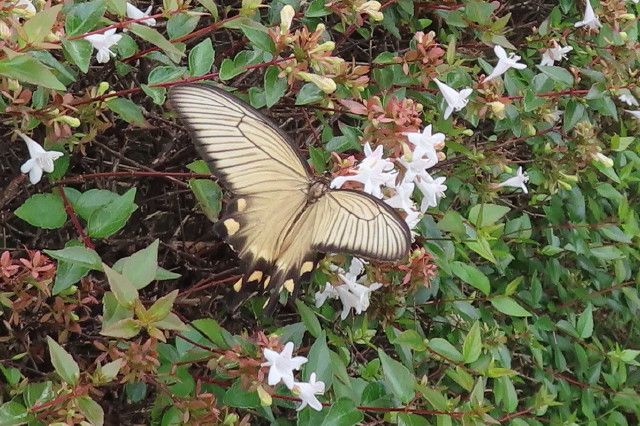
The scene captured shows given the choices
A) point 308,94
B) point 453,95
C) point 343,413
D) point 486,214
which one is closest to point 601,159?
point 486,214

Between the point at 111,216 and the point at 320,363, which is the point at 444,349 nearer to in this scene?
the point at 320,363

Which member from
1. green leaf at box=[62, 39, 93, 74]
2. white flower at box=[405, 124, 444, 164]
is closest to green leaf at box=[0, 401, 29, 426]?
green leaf at box=[62, 39, 93, 74]

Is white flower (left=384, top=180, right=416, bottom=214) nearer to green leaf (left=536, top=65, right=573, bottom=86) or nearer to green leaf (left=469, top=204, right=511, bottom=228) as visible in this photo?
green leaf (left=469, top=204, right=511, bottom=228)

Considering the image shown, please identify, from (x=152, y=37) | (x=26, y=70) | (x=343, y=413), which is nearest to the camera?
(x=26, y=70)

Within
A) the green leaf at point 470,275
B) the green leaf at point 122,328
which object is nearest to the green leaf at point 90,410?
the green leaf at point 122,328

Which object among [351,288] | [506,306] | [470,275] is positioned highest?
[351,288]

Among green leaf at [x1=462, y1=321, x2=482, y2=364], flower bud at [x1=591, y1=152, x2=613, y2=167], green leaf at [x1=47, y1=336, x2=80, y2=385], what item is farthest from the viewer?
flower bud at [x1=591, y1=152, x2=613, y2=167]

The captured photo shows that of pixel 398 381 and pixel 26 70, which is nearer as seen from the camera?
pixel 26 70
